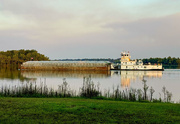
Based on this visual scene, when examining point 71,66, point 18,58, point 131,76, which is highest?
point 18,58

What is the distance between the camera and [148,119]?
10.5 m

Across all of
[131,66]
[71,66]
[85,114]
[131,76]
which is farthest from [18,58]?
[85,114]

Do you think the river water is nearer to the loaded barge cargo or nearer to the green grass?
the green grass

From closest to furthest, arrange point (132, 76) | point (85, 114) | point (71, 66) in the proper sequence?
point (85, 114) < point (132, 76) < point (71, 66)

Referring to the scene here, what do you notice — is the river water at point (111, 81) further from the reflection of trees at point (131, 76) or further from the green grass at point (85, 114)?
the green grass at point (85, 114)

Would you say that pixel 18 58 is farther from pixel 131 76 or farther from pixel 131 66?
pixel 131 76

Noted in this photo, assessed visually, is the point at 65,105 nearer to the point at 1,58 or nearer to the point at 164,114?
the point at 164,114

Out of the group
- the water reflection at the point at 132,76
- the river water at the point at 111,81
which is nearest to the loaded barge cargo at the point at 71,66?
the water reflection at the point at 132,76

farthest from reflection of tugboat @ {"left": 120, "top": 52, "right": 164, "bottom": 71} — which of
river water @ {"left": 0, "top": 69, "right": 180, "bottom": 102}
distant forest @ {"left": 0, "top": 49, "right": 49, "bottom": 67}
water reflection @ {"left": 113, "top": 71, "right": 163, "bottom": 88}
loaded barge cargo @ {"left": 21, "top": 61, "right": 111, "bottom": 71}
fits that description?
distant forest @ {"left": 0, "top": 49, "right": 49, "bottom": 67}

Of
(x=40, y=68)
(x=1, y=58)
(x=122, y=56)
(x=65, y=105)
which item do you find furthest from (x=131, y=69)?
(x=1, y=58)

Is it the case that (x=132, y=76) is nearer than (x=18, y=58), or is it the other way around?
(x=132, y=76)

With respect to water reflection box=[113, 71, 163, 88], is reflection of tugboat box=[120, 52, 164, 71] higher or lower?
higher

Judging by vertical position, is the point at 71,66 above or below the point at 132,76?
above

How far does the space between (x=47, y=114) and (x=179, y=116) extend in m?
6.72
